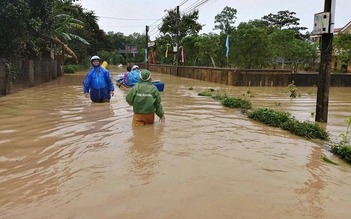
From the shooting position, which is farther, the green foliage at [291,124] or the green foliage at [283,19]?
the green foliage at [283,19]

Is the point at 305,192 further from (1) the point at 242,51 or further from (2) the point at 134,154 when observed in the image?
(1) the point at 242,51

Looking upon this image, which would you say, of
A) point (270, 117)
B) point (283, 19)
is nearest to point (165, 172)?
point (270, 117)

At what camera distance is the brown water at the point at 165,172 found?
3.70 m

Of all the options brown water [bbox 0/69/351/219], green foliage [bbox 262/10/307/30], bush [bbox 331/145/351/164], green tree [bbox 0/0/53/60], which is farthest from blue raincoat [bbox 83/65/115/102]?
green foliage [bbox 262/10/307/30]

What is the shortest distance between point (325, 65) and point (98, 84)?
253 inches

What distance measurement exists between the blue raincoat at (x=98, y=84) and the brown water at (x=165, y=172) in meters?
2.28

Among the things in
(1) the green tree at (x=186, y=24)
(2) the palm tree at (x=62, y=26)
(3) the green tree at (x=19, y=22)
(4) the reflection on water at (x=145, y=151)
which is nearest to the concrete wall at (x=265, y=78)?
(2) the palm tree at (x=62, y=26)

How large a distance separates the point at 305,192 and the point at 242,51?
26.0 metres

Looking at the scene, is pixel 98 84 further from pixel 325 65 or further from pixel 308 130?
pixel 325 65

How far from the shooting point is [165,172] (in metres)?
4.82

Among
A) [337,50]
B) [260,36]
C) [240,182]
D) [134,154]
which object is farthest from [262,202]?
[337,50]

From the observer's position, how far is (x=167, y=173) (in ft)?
15.7

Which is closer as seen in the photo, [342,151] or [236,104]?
[342,151]

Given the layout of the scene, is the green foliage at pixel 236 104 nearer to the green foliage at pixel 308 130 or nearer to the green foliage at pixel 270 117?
the green foliage at pixel 270 117
